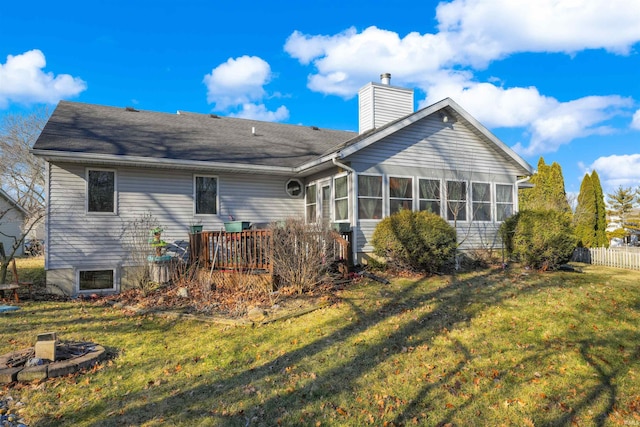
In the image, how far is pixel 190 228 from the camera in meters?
10.9

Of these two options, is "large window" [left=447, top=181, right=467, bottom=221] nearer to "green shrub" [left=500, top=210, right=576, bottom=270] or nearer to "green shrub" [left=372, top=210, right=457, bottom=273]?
"green shrub" [left=500, top=210, right=576, bottom=270]

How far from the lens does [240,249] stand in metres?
8.68

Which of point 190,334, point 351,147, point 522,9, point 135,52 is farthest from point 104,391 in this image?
point 135,52

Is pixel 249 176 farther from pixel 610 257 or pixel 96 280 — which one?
pixel 610 257

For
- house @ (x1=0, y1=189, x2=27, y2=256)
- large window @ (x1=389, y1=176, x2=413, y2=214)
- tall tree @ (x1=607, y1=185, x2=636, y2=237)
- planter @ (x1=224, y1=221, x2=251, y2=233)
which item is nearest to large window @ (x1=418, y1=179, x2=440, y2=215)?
large window @ (x1=389, y1=176, x2=413, y2=214)

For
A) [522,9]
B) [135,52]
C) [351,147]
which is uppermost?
[135,52]

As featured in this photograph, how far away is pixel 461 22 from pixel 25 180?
88.6 ft

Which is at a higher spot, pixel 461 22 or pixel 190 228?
pixel 461 22

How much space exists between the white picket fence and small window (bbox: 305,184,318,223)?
32.5 ft

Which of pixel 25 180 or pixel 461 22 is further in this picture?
pixel 25 180

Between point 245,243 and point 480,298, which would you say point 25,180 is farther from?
point 480,298

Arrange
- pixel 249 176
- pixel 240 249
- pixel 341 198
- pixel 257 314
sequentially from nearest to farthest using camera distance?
pixel 257 314, pixel 240 249, pixel 341 198, pixel 249 176

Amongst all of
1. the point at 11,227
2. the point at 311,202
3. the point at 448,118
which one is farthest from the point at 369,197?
the point at 11,227

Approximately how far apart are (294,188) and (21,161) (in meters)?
22.3
